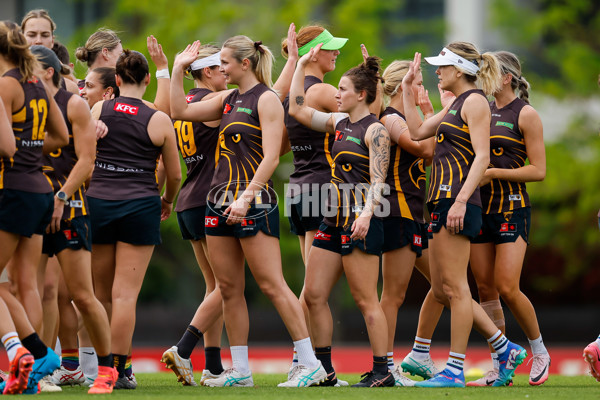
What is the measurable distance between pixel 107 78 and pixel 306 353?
283cm

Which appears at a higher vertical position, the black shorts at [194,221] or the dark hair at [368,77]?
the dark hair at [368,77]

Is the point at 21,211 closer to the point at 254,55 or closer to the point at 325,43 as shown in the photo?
the point at 254,55

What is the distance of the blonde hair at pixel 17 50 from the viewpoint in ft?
20.9

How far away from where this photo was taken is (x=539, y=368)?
8.11 metres

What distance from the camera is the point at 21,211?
6324 millimetres

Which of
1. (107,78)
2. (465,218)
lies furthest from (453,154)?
(107,78)

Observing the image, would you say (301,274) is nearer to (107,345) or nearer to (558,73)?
(558,73)

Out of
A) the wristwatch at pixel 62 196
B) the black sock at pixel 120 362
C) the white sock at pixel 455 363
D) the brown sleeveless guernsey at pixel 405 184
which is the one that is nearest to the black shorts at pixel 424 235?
the brown sleeveless guernsey at pixel 405 184

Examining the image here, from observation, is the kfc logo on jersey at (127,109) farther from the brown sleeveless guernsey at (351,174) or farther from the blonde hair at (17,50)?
the brown sleeveless guernsey at (351,174)

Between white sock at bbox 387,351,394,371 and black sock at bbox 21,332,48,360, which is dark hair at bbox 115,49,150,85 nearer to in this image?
black sock at bbox 21,332,48,360

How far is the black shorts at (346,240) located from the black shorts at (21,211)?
2.22m

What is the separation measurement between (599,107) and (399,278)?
1675 centimetres

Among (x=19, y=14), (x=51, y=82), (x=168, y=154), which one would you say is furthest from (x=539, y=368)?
(x=19, y=14)

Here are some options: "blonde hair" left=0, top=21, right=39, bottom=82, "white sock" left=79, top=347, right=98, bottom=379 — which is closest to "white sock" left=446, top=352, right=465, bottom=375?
"white sock" left=79, top=347, right=98, bottom=379
